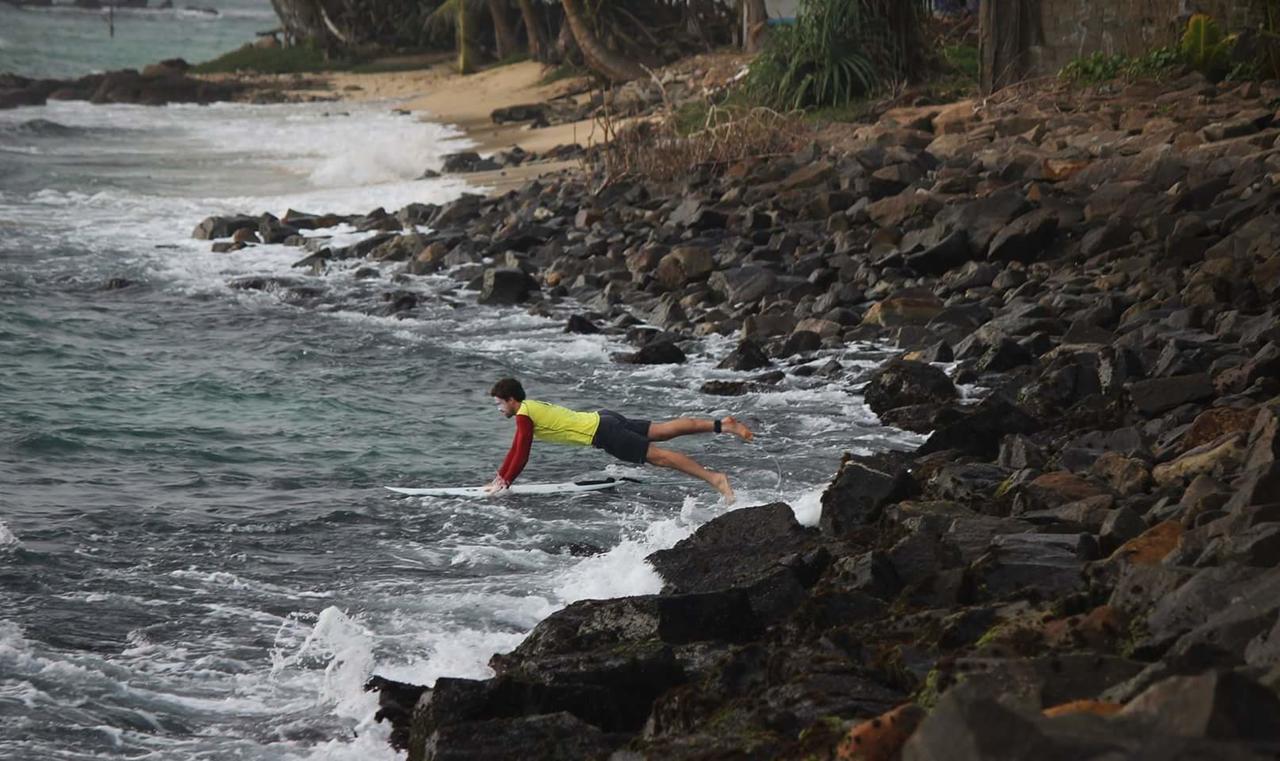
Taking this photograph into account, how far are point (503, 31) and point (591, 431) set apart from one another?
32879mm

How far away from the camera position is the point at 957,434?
35.8 feet

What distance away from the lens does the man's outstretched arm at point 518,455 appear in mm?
11422

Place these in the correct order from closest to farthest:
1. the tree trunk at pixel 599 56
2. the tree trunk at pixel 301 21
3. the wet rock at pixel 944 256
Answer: the wet rock at pixel 944 256
the tree trunk at pixel 599 56
the tree trunk at pixel 301 21

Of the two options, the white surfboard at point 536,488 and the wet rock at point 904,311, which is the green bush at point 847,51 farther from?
the white surfboard at point 536,488

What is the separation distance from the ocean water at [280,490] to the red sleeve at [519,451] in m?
0.23

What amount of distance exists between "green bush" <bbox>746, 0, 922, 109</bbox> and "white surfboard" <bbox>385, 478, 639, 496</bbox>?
45.0ft

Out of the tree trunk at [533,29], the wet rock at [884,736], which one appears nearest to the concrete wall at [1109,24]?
the wet rock at [884,736]

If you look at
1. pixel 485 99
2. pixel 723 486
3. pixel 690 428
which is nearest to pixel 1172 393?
pixel 723 486

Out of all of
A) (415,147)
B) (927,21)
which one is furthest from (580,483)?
(415,147)

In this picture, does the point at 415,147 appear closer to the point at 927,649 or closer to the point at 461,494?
the point at 461,494

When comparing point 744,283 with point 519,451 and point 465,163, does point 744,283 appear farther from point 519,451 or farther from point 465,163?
point 465,163

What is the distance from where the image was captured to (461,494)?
11.7 metres

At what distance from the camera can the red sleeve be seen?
11414mm

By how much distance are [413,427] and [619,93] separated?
18.5m
